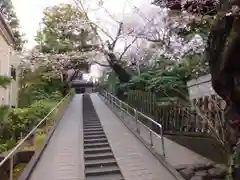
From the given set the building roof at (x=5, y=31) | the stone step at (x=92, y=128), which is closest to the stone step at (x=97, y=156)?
the stone step at (x=92, y=128)

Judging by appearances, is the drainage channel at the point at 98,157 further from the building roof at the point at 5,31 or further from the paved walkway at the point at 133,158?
the building roof at the point at 5,31

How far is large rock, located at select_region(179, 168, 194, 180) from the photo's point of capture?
645 cm

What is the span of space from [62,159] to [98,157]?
106 cm

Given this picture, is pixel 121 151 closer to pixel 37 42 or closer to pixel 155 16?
pixel 155 16

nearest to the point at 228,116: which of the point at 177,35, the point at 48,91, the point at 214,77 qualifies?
the point at 214,77

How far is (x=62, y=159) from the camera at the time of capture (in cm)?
827

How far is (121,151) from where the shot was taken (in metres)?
9.18

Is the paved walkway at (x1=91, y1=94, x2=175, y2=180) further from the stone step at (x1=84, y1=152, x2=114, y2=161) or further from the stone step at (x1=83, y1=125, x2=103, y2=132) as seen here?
the stone step at (x1=83, y1=125, x2=103, y2=132)

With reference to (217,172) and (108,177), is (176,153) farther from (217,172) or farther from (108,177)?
(108,177)

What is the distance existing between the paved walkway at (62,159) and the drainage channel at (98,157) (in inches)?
8.0

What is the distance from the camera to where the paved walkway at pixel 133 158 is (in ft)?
22.7

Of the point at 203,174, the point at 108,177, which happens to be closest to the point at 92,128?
the point at 108,177

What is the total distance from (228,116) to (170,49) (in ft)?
23.2

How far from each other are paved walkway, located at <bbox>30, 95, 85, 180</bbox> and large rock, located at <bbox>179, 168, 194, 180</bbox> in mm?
2287
